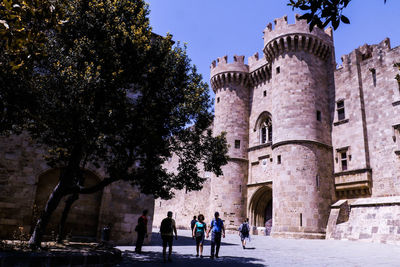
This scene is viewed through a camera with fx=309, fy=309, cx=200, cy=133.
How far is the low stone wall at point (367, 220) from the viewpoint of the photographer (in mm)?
16188

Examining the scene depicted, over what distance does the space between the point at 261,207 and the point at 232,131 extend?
22.7 feet

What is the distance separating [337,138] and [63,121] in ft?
63.7

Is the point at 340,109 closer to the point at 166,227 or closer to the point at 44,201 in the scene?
the point at 166,227

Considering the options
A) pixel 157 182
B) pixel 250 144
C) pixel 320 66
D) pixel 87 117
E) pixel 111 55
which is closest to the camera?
pixel 87 117

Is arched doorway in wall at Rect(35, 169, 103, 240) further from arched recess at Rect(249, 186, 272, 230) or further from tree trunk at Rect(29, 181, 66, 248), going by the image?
arched recess at Rect(249, 186, 272, 230)

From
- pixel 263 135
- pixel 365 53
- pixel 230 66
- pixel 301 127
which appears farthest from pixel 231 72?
pixel 365 53

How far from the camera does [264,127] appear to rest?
2673 centimetres

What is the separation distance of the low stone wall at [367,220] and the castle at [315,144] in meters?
0.06

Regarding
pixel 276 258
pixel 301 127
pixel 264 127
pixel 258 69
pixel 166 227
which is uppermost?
pixel 258 69

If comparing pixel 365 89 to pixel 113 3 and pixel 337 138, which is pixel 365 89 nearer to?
pixel 337 138

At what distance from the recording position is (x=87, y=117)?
7570 millimetres

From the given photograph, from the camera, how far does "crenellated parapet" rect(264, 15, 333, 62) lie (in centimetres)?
2312

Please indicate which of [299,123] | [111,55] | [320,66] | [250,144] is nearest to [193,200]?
[250,144]

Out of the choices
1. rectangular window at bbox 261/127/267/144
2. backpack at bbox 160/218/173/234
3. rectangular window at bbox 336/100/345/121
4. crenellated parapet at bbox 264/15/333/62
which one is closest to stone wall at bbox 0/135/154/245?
backpack at bbox 160/218/173/234
